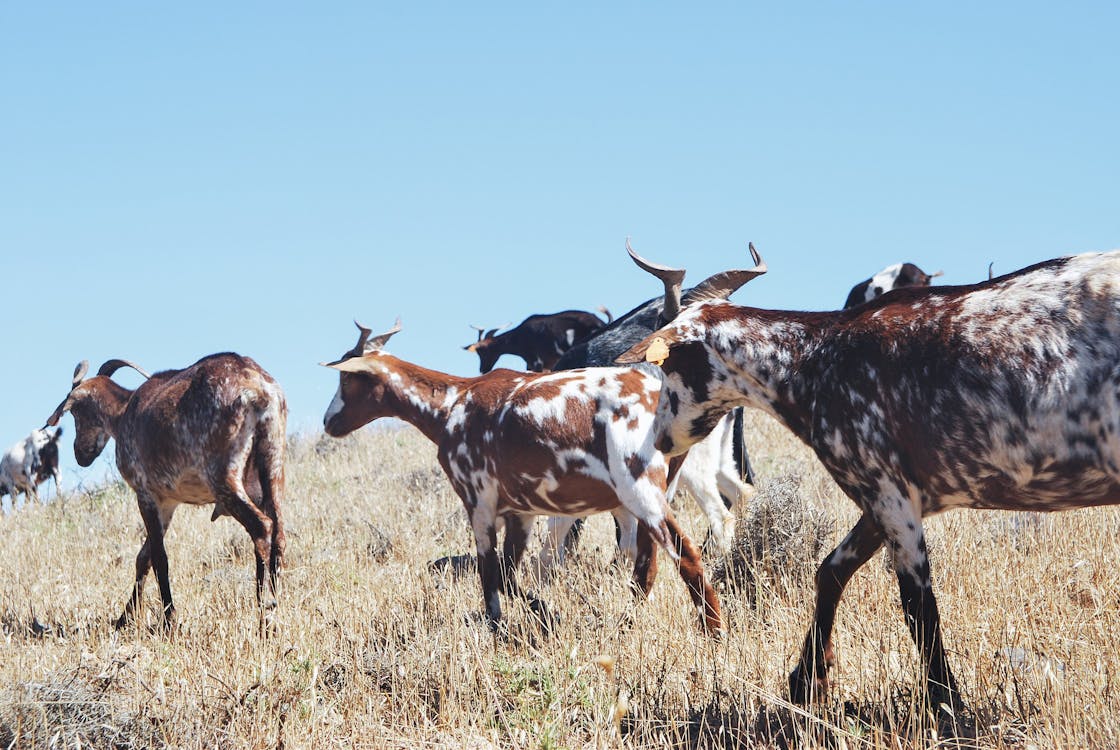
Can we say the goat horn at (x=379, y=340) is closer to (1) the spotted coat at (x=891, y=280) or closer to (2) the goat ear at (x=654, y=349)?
(2) the goat ear at (x=654, y=349)

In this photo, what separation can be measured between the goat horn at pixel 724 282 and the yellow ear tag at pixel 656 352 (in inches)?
36.5

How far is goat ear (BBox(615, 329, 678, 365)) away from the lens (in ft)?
21.5

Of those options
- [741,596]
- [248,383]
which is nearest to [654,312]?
[248,383]

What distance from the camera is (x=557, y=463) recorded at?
8766 millimetres

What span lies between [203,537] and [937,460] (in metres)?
9.83

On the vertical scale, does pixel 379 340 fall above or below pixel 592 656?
above

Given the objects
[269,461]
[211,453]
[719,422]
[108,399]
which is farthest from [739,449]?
[108,399]

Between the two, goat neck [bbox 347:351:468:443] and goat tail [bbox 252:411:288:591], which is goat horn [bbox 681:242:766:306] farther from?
goat tail [bbox 252:411:288:591]

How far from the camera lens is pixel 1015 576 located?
25.5 ft

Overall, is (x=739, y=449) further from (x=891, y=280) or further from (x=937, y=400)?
(x=937, y=400)

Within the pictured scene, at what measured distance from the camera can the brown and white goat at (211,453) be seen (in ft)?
33.3

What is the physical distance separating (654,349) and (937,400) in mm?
1639

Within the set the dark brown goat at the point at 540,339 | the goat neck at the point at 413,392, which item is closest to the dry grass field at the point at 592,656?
the goat neck at the point at 413,392

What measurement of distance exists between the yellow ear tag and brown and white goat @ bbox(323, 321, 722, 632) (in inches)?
75.7
